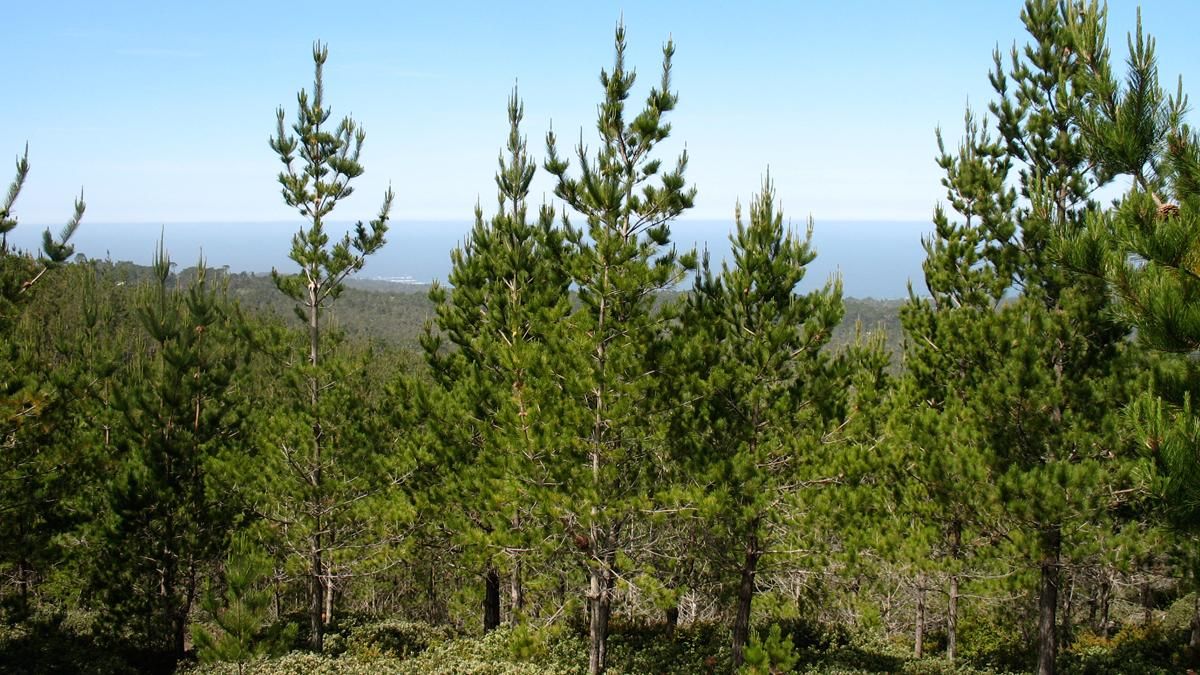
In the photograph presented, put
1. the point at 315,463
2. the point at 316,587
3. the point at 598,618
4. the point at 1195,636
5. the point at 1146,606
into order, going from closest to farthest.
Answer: the point at 598,618 → the point at 315,463 → the point at 316,587 → the point at 1195,636 → the point at 1146,606

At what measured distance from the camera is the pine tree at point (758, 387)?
11.9 metres

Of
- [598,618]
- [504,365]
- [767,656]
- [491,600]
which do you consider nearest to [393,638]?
[491,600]

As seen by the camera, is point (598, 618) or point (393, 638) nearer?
point (598, 618)

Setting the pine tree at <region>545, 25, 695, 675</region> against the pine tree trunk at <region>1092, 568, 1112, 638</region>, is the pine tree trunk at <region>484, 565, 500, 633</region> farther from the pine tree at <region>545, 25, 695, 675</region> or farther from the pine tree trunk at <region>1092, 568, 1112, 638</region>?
the pine tree trunk at <region>1092, 568, 1112, 638</region>

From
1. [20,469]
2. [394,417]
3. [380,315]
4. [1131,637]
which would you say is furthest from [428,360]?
[380,315]

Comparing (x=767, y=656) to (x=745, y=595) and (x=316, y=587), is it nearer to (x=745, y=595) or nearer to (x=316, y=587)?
(x=745, y=595)

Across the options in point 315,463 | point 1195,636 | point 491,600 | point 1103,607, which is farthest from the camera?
point 1103,607

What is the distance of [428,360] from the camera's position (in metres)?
17.8

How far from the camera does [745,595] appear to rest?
12.6m

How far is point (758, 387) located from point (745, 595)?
11.8ft

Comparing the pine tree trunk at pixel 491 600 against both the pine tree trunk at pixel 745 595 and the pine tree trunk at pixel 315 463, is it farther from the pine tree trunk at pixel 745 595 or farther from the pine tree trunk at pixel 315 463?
the pine tree trunk at pixel 745 595

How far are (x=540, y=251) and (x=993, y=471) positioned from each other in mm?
9726

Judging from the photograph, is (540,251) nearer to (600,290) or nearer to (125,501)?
(600,290)

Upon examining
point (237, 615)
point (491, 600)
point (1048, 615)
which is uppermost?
point (237, 615)
